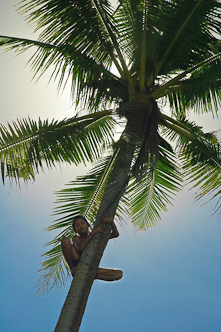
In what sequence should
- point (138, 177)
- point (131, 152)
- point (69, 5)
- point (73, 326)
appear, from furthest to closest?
point (69, 5), point (131, 152), point (138, 177), point (73, 326)

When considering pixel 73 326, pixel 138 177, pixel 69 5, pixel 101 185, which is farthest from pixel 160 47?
pixel 73 326

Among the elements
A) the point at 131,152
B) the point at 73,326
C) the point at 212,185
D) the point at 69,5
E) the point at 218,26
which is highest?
the point at 218,26

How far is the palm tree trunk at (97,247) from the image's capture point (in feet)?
14.7

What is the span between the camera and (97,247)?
5156 millimetres

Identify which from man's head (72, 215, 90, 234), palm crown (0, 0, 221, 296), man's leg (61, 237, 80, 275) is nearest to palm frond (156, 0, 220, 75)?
palm crown (0, 0, 221, 296)

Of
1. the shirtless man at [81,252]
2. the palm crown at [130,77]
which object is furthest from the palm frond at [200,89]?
the shirtless man at [81,252]

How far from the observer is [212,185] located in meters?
7.46

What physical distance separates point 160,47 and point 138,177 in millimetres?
→ 2318

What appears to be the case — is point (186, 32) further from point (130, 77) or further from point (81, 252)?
point (81, 252)

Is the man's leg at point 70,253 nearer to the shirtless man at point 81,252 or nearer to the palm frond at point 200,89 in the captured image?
the shirtless man at point 81,252

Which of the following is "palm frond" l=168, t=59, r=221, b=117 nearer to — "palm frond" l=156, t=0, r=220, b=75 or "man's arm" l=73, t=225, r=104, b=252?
"palm frond" l=156, t=0, r=220, b=75

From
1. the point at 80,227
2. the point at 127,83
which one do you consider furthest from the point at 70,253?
the point at 127,83

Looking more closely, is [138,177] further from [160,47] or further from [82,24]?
[82,24]

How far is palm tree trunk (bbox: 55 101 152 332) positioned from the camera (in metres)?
4.48
